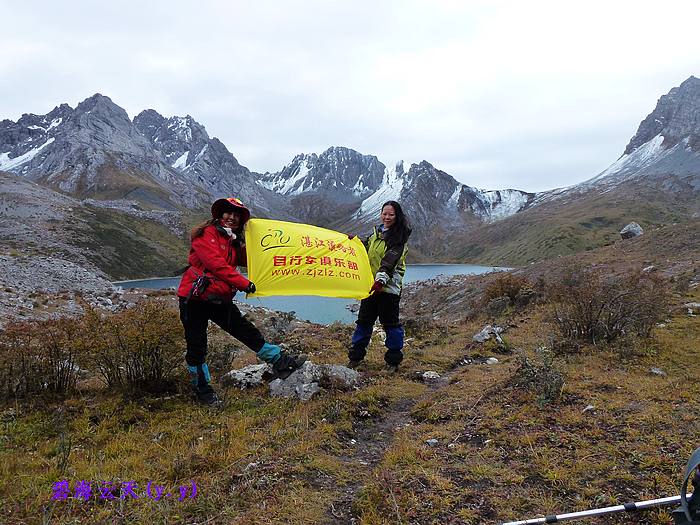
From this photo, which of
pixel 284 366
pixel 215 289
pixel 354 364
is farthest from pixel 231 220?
pixel 354 364

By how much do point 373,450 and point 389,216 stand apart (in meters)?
4.24

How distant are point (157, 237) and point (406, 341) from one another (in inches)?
6267

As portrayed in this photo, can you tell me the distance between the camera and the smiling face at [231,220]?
258 inches

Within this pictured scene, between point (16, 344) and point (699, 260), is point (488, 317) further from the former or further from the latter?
point (16, 344)

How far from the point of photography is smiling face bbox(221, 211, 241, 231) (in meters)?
6.56

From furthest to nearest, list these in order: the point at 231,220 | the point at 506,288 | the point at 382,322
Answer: the point at 506,288, the point at 382,322, the point at 231,220

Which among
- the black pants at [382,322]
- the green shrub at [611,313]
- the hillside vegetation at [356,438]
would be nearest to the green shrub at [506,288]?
the green shrub at [611,313]

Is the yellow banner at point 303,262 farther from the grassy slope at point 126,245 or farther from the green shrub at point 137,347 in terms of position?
the grassy slope at point 126,245

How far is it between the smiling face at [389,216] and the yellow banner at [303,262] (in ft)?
2.59

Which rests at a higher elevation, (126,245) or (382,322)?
(126,245)

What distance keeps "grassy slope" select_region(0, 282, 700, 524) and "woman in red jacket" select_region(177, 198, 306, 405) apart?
0.64 m

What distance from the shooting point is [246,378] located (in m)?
7.27

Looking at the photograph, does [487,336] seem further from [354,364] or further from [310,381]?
[310,381]

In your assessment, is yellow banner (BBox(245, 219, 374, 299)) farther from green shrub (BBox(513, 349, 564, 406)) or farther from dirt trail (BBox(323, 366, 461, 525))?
green shrub (BBox(513, 349, 564, 406))
